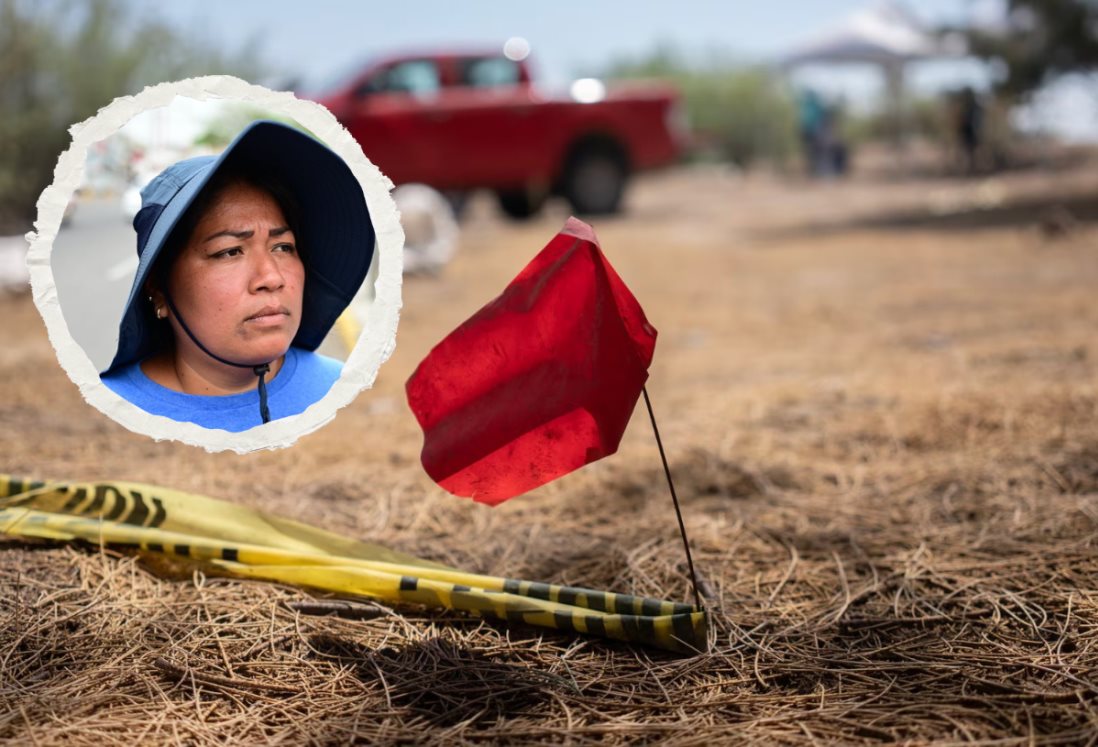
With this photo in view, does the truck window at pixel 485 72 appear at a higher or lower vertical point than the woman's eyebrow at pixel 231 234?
lower

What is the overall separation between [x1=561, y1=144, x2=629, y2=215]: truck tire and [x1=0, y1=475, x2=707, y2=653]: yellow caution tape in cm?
1048

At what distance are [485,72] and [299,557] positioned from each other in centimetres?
991

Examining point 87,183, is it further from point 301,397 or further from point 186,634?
point 186,634

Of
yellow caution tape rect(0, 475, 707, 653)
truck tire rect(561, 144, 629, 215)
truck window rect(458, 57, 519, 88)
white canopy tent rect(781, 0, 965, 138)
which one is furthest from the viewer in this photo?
white canopy tent rect(781, 0, 965, 138)

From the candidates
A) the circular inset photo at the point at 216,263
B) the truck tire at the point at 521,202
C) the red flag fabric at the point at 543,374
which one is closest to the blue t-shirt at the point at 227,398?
the circular inset photo at the point at 216,263

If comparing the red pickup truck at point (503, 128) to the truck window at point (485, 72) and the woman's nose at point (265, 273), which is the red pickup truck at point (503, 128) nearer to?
the truck window at point (485, 72)

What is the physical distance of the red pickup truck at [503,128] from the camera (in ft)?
33.7

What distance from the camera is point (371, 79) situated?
10.3 m

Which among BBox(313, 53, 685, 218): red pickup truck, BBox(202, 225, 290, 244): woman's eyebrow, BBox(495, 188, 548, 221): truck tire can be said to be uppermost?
BBox(202, 225, 290, 244): woman's eyebrow

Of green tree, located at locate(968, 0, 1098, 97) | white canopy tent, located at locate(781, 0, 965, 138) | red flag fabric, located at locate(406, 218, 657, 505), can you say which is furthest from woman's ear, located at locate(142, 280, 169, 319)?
white canopy tent, located at locate(781, 0, 965, 138)

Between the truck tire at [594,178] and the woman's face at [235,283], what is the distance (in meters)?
11.2

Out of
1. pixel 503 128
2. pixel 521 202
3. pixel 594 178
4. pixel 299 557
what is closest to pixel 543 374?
pixel 299 557

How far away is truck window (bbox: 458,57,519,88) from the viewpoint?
36.8 ft

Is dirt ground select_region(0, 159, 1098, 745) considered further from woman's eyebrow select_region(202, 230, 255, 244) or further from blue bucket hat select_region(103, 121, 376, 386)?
woman's eyebrow select_region(202, 230, 255, 244)
